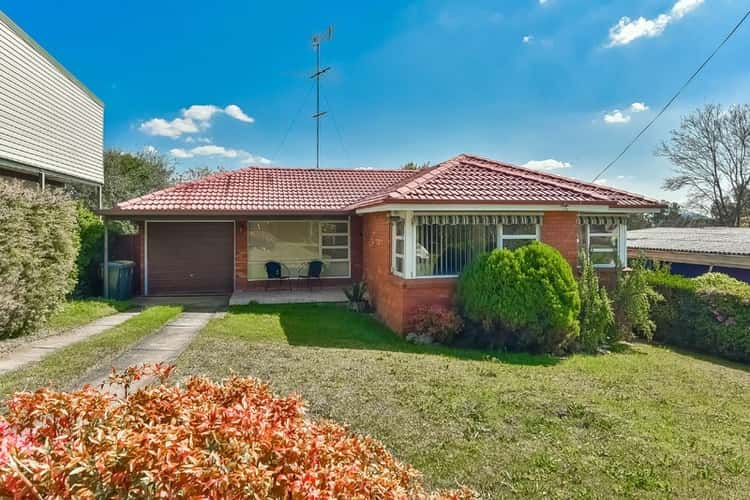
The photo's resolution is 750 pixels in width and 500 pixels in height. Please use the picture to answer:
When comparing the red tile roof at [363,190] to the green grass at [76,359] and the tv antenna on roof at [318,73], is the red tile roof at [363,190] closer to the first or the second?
the tv antenna on roof at [318,73]

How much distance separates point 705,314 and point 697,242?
9.49 meters

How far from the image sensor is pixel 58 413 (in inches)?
87.3

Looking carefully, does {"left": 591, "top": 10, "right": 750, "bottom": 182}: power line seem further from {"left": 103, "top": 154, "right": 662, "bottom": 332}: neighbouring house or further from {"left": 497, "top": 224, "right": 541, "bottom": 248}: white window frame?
{"left": 497, "top": 224, "right": 541, "bottom": 248}: white window frame

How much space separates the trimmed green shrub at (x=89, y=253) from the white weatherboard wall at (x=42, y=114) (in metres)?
2.57

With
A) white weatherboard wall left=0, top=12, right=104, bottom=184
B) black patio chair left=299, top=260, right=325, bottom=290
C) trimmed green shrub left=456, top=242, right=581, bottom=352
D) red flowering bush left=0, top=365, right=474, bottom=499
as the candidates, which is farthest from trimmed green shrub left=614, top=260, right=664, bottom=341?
white weatherboard wall left=0, top=12, right=104, bottom=184

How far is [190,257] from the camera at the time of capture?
1634 cm

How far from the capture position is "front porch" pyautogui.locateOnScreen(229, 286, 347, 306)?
14223 millimetres

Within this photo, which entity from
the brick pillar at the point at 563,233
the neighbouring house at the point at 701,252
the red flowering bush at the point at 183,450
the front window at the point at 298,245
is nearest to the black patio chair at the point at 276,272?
the front window at the point at 298,245

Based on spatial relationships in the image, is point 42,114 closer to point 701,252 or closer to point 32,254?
point 32,254

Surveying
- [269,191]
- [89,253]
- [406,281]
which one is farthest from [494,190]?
[89,253]

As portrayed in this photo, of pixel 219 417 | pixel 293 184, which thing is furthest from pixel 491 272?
pixel 293 184

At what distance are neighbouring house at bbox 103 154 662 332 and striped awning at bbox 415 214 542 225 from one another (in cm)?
3

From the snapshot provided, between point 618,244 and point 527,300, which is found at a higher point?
point 618,244

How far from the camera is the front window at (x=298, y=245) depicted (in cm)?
1648
